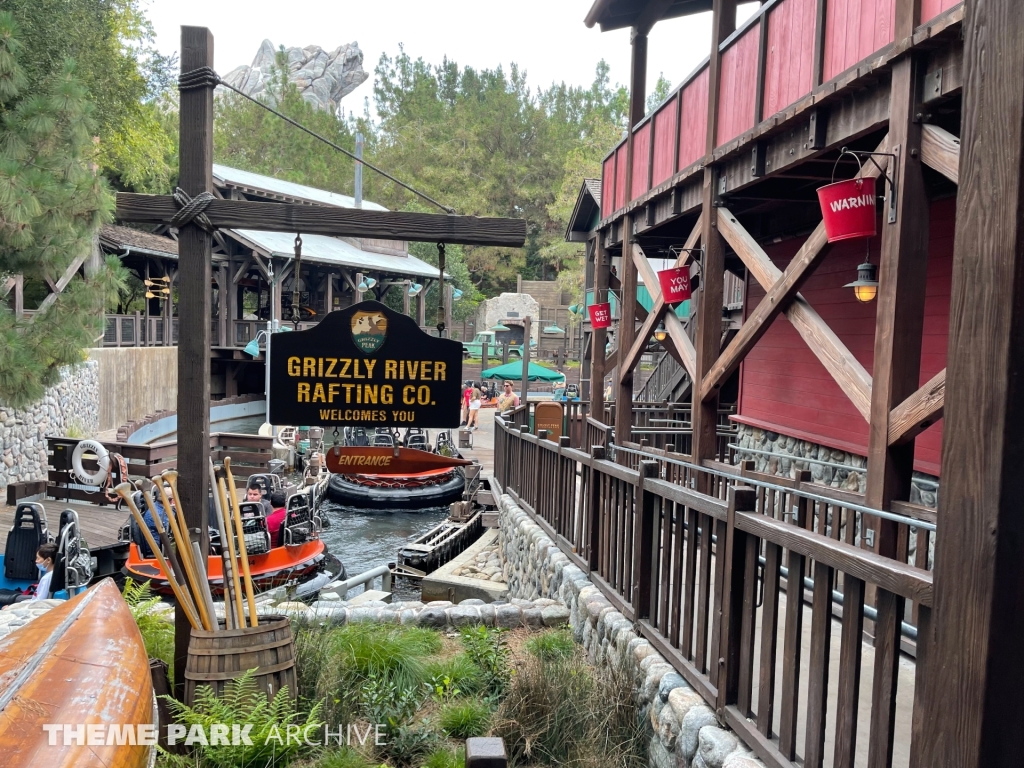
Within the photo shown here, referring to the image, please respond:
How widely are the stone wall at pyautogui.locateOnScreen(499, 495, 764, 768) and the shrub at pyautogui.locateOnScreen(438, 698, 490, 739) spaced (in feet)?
2.52

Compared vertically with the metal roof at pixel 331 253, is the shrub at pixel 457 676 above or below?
below

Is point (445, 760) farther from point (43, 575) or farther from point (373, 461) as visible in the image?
point (43, 575)

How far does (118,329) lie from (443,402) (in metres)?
19.3

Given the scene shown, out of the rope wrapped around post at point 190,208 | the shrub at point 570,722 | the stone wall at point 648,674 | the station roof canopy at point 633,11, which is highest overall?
the station roof canopy at point 633,11

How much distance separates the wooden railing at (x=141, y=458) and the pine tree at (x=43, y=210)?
2368mm

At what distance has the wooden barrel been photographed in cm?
383

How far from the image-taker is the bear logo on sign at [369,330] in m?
4.39

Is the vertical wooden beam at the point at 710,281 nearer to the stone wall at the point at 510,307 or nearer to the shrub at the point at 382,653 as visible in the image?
the shrub at the point at 382,653

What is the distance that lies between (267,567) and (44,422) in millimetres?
8459

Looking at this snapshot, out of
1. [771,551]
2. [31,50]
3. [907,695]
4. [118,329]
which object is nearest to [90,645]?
[771,551]

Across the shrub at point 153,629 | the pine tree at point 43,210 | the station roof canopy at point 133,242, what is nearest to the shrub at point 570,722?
the shrub at point 153,629

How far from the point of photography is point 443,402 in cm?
450

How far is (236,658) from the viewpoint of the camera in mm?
3871

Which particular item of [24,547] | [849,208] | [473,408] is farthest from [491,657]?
[473,408]
